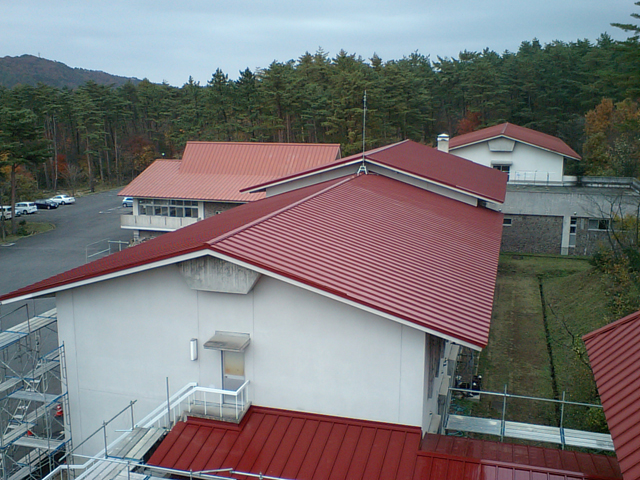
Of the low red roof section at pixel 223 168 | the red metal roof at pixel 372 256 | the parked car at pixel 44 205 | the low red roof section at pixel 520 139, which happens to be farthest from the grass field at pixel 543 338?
the parked car at pixel 44 205

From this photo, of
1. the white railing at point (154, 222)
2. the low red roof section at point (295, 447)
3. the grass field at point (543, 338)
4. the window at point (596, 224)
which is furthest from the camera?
the white railing at point (154, 222)

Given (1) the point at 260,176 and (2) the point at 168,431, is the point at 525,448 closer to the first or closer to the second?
(2) the point at 168,431

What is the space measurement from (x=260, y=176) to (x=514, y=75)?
128 feet

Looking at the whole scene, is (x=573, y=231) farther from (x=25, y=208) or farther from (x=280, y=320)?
(x=25, y=208)

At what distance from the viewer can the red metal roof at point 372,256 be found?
31.1 feet

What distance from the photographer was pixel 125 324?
Result: 11102mm

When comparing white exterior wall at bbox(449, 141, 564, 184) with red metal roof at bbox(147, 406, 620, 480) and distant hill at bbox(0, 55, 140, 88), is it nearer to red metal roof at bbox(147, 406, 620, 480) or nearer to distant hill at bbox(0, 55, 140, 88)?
red metal roof at bbox(147, 406, 620, 480)

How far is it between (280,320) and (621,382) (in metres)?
5.39

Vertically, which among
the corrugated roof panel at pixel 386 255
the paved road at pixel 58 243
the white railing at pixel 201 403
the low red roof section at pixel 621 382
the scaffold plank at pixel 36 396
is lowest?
the paved road at pixel 58 243

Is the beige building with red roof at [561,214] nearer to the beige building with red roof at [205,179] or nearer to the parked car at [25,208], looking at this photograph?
the beige building with red roof at [205,179]

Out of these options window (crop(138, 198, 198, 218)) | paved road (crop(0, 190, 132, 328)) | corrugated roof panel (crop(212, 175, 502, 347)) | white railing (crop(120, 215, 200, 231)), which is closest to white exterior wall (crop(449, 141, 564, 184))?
window (crop(138, 198, 198, 218))

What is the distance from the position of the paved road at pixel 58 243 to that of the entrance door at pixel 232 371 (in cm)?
1542

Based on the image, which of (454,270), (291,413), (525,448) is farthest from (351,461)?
(454,270)

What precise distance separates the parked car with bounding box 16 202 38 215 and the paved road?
0.75 meters
